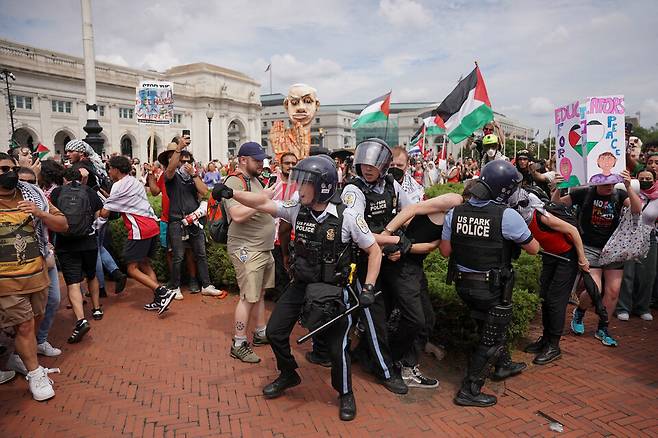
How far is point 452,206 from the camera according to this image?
3998 mm

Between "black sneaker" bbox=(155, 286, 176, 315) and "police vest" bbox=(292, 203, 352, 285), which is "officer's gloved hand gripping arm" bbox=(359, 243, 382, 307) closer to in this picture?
"police vest" bbox=(292, 203, 352, 285)

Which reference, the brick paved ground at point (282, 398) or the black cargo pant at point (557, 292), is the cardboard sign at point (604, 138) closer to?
the black cargo pant at point (557, 292)

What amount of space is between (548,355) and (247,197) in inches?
137

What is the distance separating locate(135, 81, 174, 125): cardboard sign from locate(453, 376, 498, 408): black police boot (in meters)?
9.15

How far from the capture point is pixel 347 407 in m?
3.69

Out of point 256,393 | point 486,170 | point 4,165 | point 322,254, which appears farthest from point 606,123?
point 4,165

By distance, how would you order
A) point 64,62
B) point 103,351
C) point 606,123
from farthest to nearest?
point 64,62
point 103,351
point 606,123

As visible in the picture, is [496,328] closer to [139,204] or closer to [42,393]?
[42,393]

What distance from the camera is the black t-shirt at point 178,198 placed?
6666mm

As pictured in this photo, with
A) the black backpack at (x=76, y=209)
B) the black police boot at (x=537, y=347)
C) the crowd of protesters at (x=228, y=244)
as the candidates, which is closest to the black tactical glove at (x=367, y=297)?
the crowd of protesters at (x=228, y=244)

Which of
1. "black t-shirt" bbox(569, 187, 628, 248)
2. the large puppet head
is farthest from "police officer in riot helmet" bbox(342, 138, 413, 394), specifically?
the large puppet head

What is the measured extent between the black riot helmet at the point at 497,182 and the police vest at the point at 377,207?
775 mm

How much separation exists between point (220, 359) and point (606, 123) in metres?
4.68

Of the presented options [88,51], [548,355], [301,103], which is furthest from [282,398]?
[88,51]
